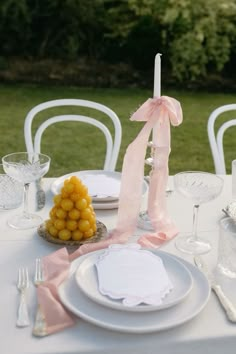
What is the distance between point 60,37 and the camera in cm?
675

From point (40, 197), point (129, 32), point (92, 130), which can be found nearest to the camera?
point (40, 197)

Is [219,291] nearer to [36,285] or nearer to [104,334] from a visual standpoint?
[104,334]

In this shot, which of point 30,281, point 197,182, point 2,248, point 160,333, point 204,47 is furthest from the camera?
point 204,47

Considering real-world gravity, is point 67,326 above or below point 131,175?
below

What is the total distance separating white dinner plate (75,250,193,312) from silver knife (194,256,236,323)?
0.06m

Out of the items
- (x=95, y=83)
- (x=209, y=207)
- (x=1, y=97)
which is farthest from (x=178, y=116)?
(x=95, y=83)

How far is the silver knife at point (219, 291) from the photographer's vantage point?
146 cm

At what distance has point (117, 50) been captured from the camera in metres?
6.72

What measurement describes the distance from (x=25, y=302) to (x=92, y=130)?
12.8ft

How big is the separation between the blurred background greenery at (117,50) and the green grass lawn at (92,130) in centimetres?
2

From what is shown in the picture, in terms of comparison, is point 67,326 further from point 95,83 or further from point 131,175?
point 95,83

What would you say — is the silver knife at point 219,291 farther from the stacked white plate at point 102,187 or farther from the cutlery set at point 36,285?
the stacked white plate at point 102,187

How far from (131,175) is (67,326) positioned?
1.89ft

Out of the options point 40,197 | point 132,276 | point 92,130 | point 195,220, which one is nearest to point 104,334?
point 132,276
